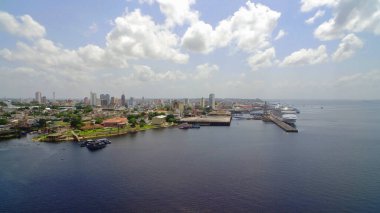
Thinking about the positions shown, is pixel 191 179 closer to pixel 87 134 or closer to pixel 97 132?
pixel 87 134

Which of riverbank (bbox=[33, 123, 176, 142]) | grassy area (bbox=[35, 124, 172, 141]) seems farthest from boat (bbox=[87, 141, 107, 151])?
grassy area (bbox=[35, 124, 172, 141])

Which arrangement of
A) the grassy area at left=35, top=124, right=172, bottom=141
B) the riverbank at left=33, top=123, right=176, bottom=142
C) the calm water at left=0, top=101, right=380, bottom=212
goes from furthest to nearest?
1. the grassy area at left=35, top=124, right=172, bottom=141
2. the riverbank at left=33, top=123, right=176, bottom=142
3. the calm water at left=0, top=101, right=380, bottom=212

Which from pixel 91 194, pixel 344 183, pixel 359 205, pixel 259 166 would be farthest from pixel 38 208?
pixel 344 183

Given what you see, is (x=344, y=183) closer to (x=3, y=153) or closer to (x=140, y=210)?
(x=140, y=210)

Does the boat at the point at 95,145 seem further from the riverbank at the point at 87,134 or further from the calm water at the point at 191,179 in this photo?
the riverbank at the point at 87,134

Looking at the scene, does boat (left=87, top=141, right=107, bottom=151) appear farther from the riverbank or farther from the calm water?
the riverbank

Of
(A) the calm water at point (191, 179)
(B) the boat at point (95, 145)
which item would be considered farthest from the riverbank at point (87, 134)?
(B) the boat at point (95, 145)

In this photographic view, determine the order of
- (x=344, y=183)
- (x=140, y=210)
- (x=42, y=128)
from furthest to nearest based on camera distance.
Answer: (x=42, y=128), (x=344, y=183), (x=140, y=210)

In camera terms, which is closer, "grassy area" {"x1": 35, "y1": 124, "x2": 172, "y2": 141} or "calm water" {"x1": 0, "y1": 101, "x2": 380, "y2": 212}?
"calm water" {"x1": 0, "y1": 101, "x2": 380, "y2": 212}
